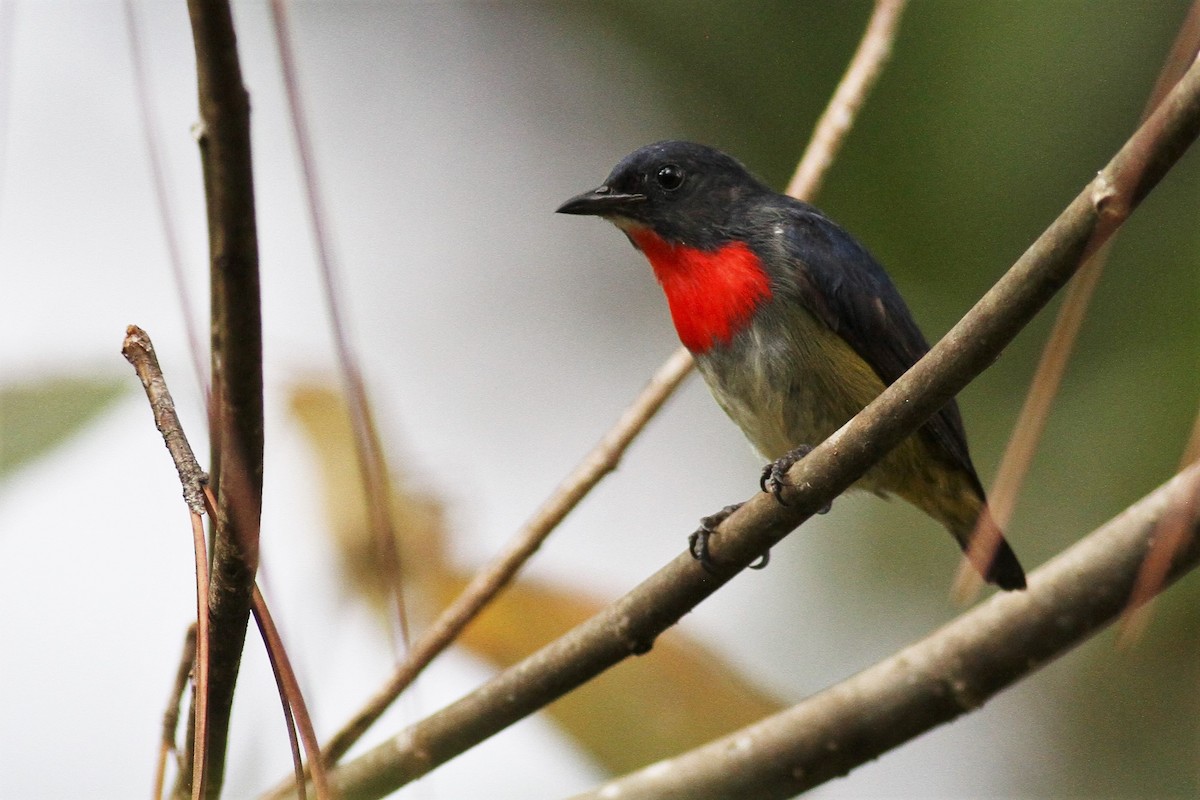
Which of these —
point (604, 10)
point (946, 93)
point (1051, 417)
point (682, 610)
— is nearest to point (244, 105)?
point (682, 610)

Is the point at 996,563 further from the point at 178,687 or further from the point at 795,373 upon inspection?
the point at 178,687

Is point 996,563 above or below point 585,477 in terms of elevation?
below

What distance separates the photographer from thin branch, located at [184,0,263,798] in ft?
4.20

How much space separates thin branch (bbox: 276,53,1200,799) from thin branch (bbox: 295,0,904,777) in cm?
10

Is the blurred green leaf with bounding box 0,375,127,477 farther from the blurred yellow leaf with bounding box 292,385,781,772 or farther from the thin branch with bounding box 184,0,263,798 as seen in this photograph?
the thin branch with bounding box 184,0,263,798

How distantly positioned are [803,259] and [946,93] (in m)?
2.13

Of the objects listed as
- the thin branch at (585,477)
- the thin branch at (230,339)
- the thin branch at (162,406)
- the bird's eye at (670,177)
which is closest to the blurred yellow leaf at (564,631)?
the thin branch at (585,477)

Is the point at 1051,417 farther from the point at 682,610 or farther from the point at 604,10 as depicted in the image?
the point at 682,610

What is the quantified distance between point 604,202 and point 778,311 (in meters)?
0.67

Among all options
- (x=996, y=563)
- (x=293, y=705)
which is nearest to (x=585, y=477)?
(x=996, y=563)

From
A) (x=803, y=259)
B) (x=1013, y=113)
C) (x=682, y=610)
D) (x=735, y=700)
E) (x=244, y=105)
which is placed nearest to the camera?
(x=244, y=105)

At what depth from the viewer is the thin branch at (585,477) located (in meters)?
2.65

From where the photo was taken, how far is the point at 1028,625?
9.21 ft

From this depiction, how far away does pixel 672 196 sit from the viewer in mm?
4176
